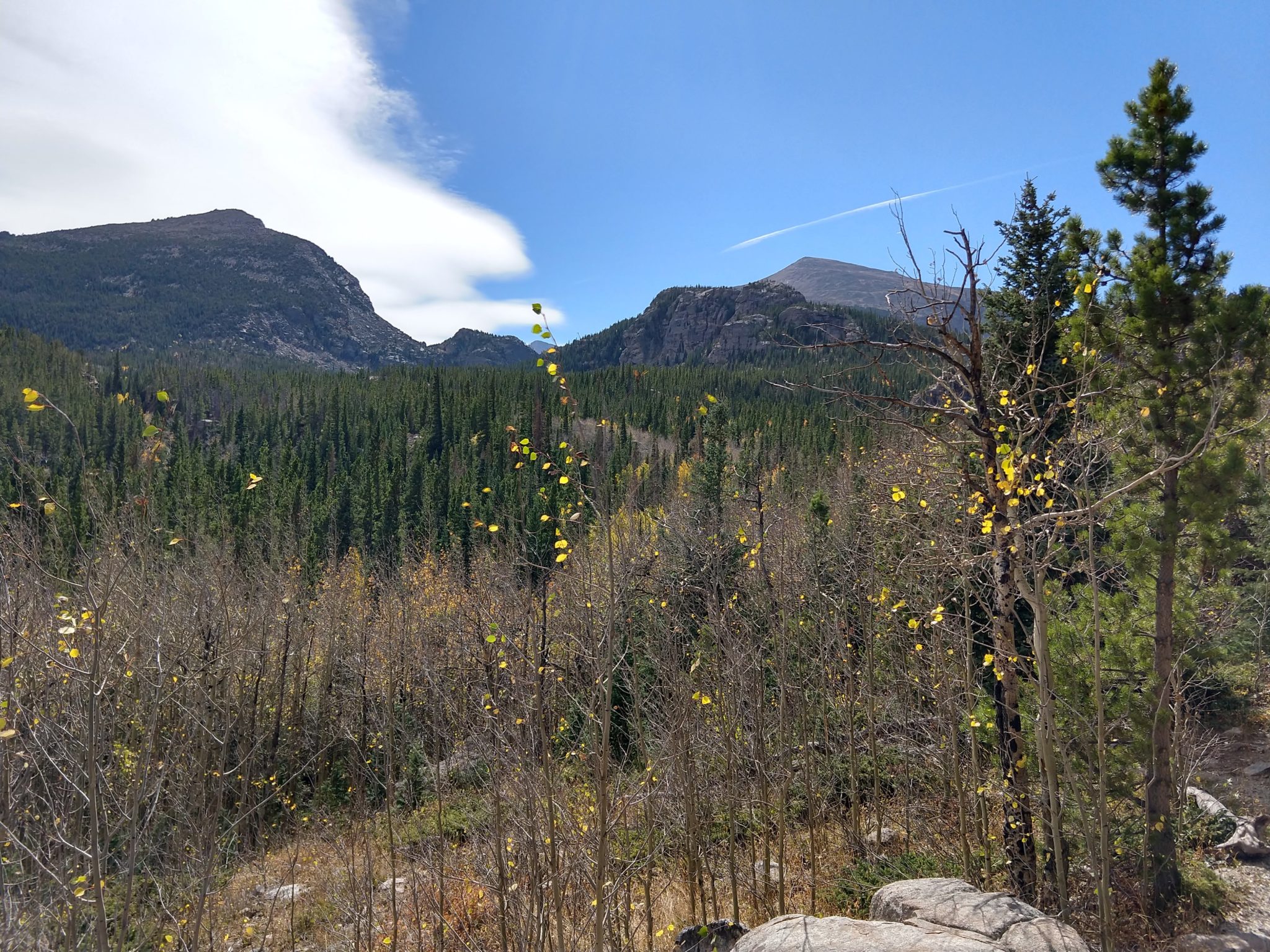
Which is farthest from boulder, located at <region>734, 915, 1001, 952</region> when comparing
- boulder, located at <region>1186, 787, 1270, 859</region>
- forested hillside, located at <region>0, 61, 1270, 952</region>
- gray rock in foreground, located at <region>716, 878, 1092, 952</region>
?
boulder, located at <region>1186, 787, 1270, 859</region>

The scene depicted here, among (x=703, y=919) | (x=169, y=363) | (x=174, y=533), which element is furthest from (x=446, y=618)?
(x=169, y=363)

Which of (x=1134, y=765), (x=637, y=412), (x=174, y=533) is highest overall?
(x=637, y=412)

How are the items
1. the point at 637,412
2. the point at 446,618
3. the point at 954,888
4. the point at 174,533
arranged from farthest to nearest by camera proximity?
the point at 637,412 → the point at 446,618 → the point at 954,888 → the point at 174,533

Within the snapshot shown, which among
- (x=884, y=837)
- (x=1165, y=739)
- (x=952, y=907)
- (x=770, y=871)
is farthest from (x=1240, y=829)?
(x=952, y=907)

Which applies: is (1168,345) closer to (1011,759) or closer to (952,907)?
(1011,759)

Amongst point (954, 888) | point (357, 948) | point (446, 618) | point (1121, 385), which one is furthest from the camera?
point (446, 618)

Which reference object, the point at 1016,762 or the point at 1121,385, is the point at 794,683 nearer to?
the point at 1016,762

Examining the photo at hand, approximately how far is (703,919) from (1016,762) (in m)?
5.65

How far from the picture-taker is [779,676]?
11.1 metres

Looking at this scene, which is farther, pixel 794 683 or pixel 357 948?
pixel 794 683

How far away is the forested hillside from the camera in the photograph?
19.7 feet

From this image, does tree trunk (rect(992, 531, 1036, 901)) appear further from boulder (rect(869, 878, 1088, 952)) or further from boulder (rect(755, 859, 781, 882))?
boulder (rect(755, 859, 781, 882))

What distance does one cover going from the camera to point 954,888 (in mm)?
6617

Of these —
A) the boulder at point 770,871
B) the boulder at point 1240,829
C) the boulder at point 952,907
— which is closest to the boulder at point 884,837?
the boulder at point 770,871
